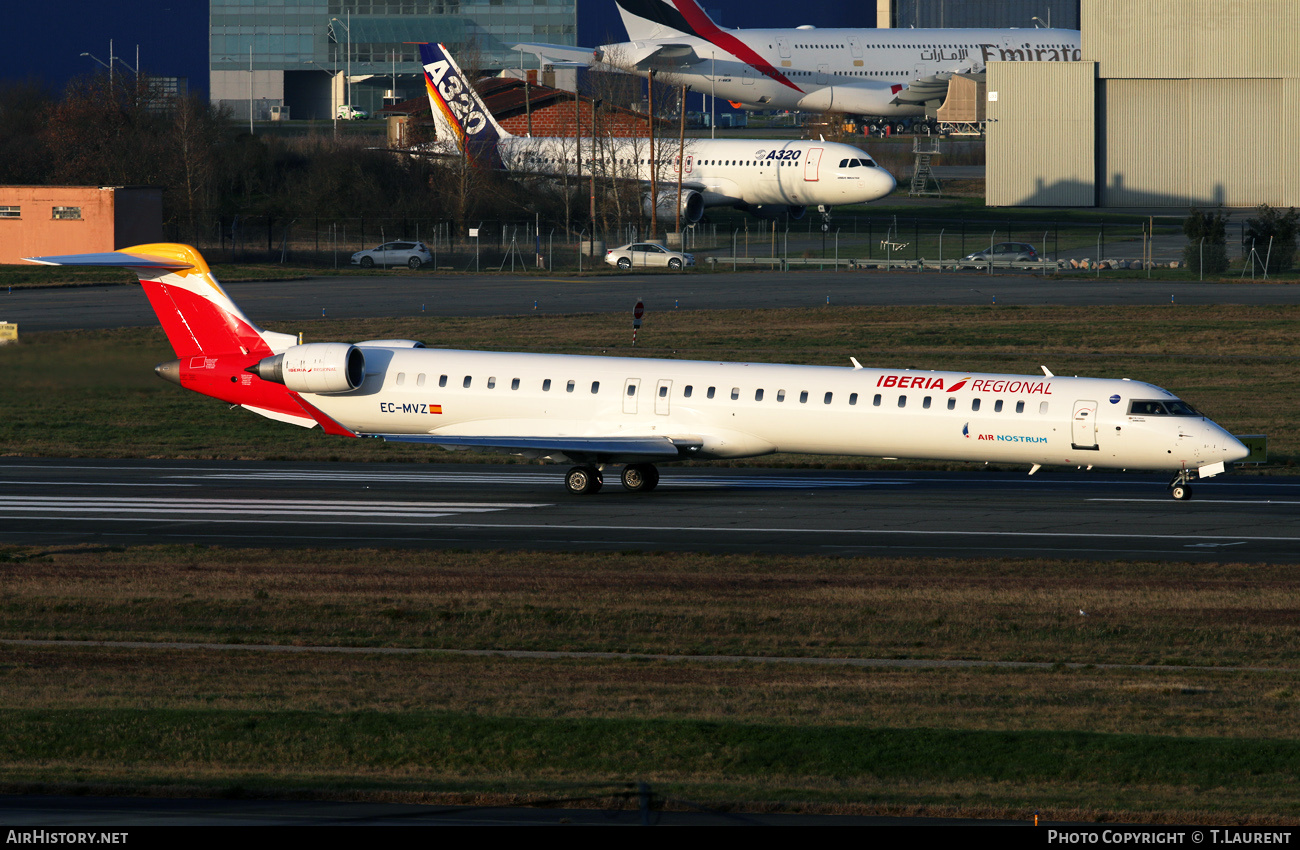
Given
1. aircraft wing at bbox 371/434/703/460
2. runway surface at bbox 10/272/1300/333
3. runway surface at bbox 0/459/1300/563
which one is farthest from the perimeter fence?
aircraft wing at bbox 371/434/703/460

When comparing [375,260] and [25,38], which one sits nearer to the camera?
[375,260]

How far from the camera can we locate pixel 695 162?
84000 millimetres

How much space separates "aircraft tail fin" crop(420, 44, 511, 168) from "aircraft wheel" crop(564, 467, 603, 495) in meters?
60.8

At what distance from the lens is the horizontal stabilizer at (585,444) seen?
2871 centimetres

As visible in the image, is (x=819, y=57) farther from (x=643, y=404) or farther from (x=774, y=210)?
(x=643, y=404)

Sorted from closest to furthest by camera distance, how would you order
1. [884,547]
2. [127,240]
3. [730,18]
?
[884,547]
[127,240]
[730,18]

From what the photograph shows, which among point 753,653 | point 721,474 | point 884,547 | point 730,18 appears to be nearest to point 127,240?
point 721,474

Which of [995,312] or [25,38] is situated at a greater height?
[25,38]

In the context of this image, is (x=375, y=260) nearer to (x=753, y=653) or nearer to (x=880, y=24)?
(x=753, y=653)

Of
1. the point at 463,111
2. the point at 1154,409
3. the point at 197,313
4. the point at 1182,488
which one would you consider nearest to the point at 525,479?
the point at 197,313

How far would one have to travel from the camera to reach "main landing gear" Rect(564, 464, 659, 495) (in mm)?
29953

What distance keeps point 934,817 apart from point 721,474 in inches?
891

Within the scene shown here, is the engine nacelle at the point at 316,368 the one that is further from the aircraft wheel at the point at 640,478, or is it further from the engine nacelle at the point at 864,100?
the engine nacelle at the point at 864,100

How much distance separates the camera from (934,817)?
10.6 m
